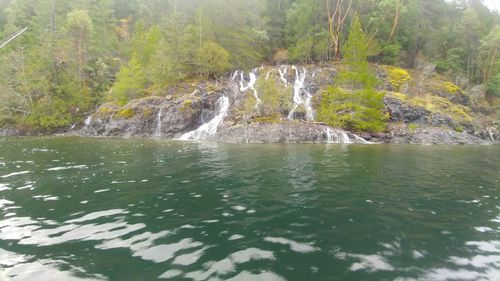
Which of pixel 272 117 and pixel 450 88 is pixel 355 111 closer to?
pixel 272 117

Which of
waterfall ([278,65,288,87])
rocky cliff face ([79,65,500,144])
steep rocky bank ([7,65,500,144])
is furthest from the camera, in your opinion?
waterfall ([278,65,288,87])

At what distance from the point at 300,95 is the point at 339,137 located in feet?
39.5

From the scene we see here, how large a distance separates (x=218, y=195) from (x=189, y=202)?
4.16 ft

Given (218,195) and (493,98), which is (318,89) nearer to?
(493,98)

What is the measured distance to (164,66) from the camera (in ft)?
162

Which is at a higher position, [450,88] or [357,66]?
[357,66]

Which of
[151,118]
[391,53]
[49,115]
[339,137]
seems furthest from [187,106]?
[391,53]

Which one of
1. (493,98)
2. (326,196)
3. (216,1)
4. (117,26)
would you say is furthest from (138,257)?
(117,26)

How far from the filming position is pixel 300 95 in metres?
46.4

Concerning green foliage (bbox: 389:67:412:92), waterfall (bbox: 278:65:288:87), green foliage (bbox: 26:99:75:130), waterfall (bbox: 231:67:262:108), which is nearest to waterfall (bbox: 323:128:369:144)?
waterfall (bbox: 231:67:262:108)

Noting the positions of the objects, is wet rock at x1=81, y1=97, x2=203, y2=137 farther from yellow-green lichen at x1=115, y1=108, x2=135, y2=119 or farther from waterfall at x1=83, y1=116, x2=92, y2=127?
waterfall at x1=83, y1=116, x2=92, y2=127

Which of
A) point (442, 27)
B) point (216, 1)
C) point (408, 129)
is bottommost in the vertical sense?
point (408, 129)

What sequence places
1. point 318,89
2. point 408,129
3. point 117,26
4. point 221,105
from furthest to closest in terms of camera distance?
point 117,26, point 318,89, point 221,105, point 408,129

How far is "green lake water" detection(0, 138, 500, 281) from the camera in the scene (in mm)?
6227
